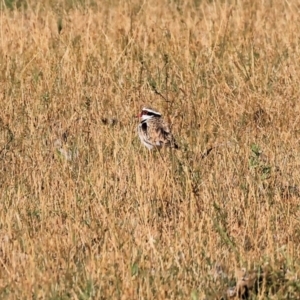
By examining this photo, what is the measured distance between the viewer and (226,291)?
4.32 metres

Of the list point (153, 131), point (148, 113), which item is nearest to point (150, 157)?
point (153, 131)

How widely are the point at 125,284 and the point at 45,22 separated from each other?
20.1 feet

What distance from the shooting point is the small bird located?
6594 mm

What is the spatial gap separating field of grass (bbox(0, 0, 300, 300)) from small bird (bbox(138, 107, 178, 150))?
3.5 inches

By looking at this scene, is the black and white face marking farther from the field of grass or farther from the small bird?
the field of grass

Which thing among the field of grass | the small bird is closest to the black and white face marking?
the small bird

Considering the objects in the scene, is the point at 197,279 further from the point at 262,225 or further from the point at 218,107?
the point at 218,107

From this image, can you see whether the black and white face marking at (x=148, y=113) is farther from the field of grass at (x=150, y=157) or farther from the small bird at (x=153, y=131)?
the field of grass at (x=150, y=157)

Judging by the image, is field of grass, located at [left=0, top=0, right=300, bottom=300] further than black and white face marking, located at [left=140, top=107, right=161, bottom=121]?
No

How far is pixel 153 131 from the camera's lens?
6586mm

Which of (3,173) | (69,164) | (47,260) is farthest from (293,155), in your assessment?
(47,260)

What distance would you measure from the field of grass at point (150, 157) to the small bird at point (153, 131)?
90mm

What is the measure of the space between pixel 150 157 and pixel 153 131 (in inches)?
10.1

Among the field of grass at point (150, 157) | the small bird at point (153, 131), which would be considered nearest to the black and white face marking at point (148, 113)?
the small bird at point (153, 131)
